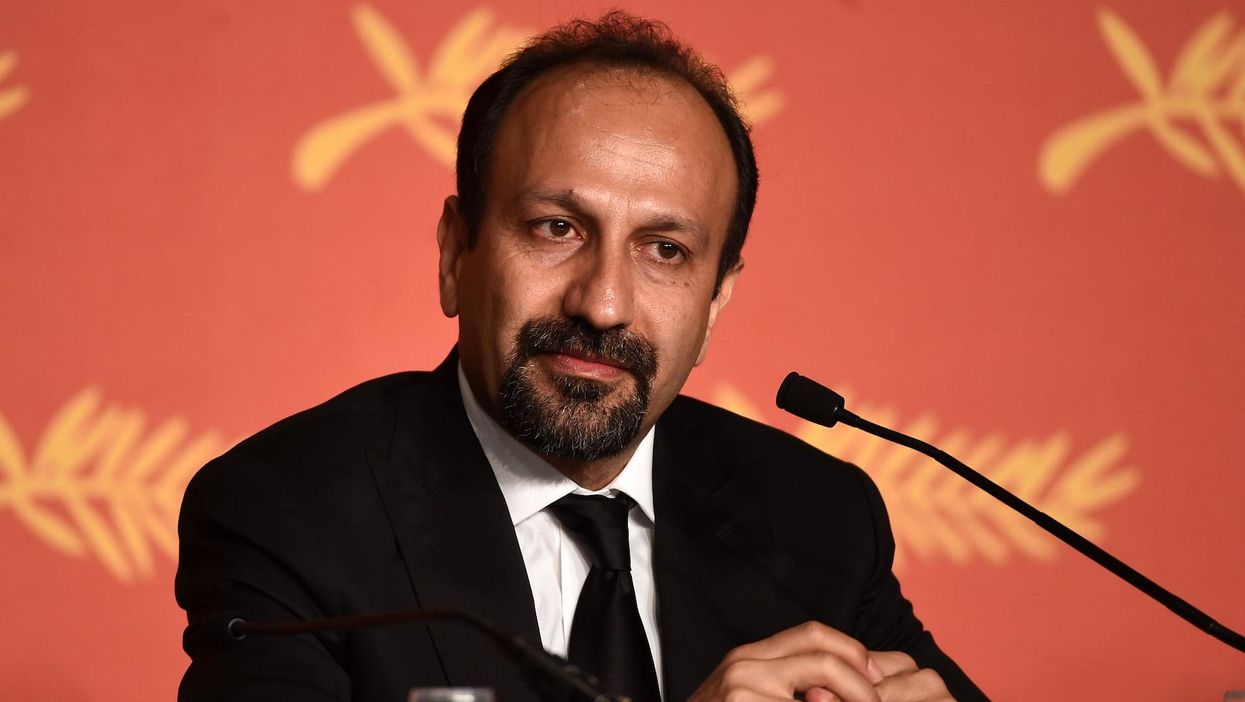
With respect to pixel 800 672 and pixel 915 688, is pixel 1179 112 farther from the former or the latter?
pixel 800 672

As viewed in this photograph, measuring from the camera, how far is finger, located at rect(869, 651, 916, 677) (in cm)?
175

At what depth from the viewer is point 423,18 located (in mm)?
2896

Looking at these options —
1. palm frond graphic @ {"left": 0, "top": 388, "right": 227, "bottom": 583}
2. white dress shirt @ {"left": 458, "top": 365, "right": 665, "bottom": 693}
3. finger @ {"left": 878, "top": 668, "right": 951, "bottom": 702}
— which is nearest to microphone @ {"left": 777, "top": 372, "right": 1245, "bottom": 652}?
finger @ {"left": 878, "top": 668, "right": 951, "bottom": 702}

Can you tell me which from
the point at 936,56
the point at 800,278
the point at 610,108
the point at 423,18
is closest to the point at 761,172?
the point at 800,278

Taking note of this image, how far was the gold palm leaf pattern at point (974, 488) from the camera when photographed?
3.10 metres

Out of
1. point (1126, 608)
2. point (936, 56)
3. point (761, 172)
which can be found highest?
point (936, 56)

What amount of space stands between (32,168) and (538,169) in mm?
1277

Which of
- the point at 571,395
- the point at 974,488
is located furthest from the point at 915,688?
the point at 974,488

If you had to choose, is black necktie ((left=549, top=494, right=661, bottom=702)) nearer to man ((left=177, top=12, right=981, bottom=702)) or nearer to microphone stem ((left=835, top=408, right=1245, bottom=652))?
man ((left=177, top=12, right=981, bottom=702))

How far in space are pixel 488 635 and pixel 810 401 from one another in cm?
53

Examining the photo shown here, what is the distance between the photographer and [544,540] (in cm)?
208

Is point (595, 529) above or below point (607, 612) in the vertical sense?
above

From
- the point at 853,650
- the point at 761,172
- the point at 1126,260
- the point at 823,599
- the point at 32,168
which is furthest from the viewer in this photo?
the point at 1126,260

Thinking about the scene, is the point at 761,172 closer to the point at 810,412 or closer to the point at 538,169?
the point at 538,169
